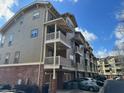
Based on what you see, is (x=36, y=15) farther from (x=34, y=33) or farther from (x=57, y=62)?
(x=57, y=62)

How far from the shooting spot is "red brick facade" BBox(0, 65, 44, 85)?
1852cm

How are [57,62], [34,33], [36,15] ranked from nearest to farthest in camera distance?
[57,62] → [34,33] → [36,15]

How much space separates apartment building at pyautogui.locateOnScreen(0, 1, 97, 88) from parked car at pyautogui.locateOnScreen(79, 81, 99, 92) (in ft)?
9.24

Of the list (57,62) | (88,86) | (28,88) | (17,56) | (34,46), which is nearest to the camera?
(28,88)

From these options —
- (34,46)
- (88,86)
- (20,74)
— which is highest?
(34,46)

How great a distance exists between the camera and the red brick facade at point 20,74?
18520 millimetres

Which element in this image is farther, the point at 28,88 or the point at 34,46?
the point at 34,46

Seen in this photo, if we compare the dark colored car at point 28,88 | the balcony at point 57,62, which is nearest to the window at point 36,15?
the balcony at point 57,62

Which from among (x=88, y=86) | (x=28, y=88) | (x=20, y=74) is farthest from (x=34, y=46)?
(x=88, y=86)

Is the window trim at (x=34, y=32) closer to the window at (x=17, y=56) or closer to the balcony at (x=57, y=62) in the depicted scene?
the window at (x=17, y=56)

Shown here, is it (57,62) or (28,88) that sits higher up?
(57,62)

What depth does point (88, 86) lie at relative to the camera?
19953 millimetres

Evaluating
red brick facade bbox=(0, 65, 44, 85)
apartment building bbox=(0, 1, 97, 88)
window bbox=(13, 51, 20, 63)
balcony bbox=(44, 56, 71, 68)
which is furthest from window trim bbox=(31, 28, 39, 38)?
red brick facade bbox=(0, 65, 44, 85)

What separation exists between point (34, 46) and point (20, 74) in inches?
176
